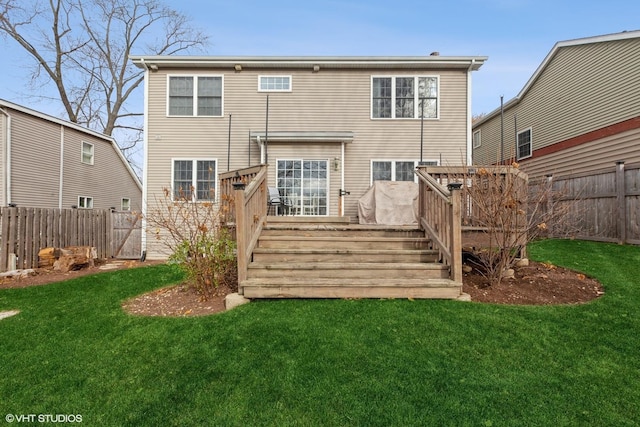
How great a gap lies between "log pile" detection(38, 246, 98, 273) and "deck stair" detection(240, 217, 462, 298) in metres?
6.42

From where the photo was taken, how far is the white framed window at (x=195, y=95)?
10219 millimetres

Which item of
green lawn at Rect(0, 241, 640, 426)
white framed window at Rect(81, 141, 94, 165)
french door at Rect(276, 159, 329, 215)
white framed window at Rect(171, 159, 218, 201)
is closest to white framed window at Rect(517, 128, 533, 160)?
french door at Rect(276, 159, 329, 215)

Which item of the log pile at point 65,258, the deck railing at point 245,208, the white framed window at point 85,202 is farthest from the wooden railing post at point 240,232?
the white framed window at point 85,202

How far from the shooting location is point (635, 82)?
9.56 metres

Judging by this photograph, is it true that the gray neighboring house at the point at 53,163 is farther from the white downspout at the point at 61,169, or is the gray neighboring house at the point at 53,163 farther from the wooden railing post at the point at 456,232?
the wooden railing post at the point at 456,232

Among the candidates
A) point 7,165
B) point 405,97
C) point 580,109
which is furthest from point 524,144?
point 7,165

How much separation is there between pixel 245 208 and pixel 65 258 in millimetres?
7133

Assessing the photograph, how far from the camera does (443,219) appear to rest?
455 centimetres

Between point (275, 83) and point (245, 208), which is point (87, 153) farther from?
point (245, 208)

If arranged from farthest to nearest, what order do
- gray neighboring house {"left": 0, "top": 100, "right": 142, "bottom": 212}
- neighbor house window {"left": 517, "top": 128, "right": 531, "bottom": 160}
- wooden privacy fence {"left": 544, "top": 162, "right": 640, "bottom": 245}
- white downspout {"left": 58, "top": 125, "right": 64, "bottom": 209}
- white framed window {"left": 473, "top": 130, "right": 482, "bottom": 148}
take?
white framed window {"left": 473, "top": 130, "right": 482, "bottom": 148}, neighbor house window {"left": 517, "top": 128, "right": 531, "bottom": 160}, white downspout {"left": 58, "top": 125, "right": 64, "bottom": 209}, gray neighboring house {"left": 0, "top": 100, "right": 142, "bottom": 212}, wooden privacy fence {"left": 544, "top": 162, "right": 640, "bottom": 245}

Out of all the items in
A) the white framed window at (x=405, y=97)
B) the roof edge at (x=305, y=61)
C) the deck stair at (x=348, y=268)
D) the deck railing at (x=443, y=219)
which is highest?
the roof edge at (x=305, y=61)

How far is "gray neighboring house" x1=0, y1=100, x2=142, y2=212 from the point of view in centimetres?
1099

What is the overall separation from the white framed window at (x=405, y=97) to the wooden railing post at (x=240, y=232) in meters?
7.23

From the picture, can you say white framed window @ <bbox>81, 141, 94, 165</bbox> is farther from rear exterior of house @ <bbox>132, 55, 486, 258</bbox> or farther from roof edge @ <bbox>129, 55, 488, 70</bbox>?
roof edge @ <bbox>129, 55, 488, 70</bbox>
